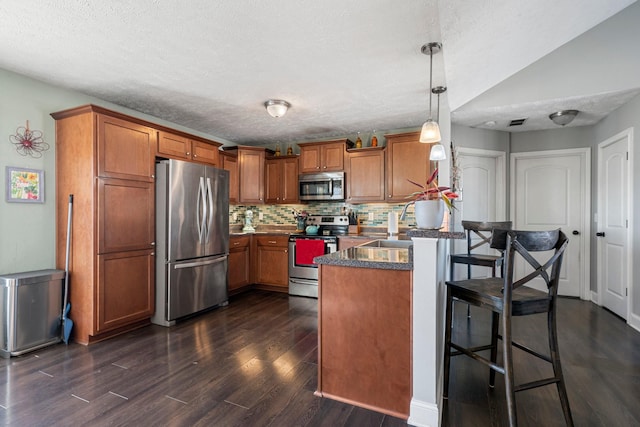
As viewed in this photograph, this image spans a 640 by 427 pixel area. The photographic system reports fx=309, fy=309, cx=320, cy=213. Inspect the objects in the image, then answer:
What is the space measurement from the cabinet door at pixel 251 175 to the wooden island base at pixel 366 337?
3.42 metres

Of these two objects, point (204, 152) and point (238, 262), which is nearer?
point (204, 152)

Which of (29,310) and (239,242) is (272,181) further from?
(29,310)

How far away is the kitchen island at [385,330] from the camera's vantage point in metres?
1.67

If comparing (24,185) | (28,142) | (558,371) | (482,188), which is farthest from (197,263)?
(482,188)

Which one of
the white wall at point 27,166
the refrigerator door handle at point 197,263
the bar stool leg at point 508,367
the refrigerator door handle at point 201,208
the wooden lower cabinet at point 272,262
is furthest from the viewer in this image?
the wooden lower cabinet at point 272,262

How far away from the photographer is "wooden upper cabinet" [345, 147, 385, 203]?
180 inches

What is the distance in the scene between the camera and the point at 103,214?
286cm

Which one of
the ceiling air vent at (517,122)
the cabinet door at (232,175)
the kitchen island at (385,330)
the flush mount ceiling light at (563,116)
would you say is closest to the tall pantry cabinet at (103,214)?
the cabinet door at (232,175)

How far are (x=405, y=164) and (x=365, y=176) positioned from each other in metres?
0.60

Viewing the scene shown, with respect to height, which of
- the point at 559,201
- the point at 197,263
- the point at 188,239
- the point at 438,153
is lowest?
the point at 197,263

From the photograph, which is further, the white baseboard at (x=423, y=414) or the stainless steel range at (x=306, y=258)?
the stainless steel range at (x=306, y=258)

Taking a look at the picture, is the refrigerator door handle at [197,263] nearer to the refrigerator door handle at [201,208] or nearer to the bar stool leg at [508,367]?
the refrigerator door handle at [201,208]

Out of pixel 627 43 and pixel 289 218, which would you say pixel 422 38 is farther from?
pixel 289 218

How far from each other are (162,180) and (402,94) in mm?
2753
